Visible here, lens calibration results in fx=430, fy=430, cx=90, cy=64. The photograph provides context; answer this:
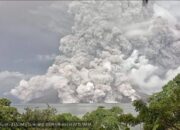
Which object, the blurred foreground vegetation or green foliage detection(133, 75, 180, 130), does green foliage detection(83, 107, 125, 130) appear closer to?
the blurred foreground vegetation

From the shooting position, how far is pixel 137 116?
4809cm

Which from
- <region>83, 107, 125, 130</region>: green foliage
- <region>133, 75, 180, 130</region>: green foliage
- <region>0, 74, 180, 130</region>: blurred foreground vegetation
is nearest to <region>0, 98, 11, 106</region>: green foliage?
<region>0, 74, 180, 130</region>: blurred foreground vegetation

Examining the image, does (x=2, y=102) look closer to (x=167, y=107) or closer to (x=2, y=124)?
(x=2, y=124)

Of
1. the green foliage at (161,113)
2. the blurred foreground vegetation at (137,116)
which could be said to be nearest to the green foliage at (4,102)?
the blurred foreground vegetation at (137,116)

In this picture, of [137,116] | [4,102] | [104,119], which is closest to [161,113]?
[137,116]

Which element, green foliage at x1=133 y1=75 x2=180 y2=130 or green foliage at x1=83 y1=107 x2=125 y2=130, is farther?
green foliage at x1=83 y1=107 x2=125 y2=130

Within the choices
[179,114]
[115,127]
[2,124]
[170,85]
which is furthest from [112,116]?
[179,114]

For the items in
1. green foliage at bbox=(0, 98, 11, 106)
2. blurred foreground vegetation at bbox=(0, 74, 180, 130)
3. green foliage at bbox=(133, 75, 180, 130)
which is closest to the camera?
green foliage at bbox=(133, 75, 180, 130)

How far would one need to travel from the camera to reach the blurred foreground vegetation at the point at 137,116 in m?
46.4

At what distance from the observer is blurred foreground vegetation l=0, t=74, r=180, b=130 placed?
152ft

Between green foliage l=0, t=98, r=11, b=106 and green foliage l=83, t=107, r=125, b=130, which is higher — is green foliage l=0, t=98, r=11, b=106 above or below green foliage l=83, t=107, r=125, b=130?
above

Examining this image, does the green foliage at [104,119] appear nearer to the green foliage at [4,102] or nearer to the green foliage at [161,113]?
the green foliage at [4,102]

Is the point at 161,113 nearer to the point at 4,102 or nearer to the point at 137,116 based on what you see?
the point at 137,116

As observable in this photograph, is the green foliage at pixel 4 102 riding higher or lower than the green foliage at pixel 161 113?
higher
